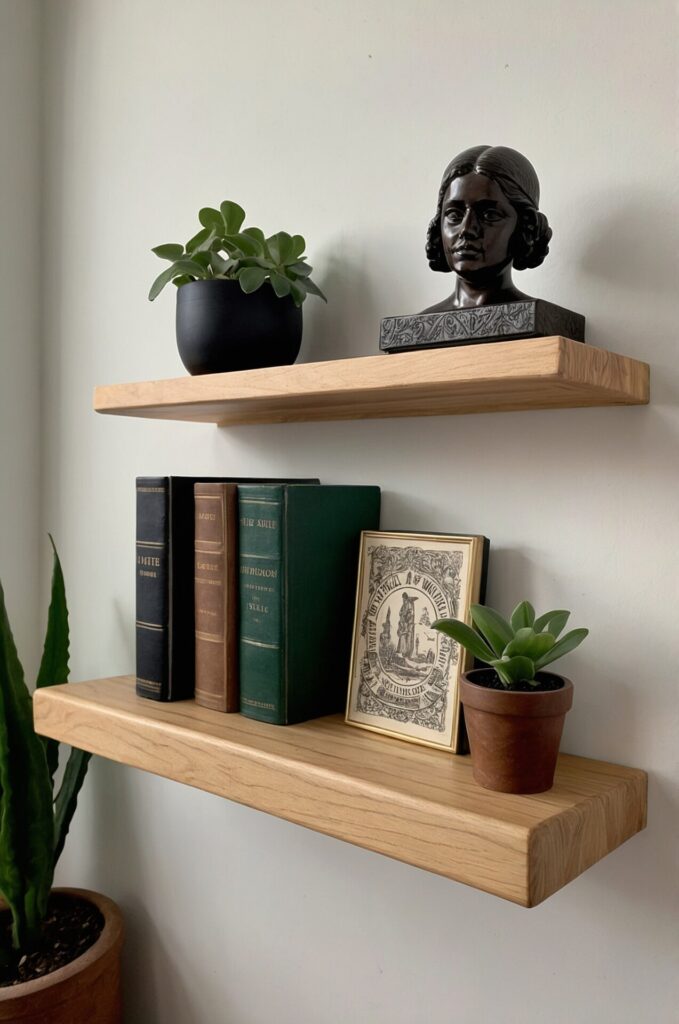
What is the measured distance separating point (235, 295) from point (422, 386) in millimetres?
304

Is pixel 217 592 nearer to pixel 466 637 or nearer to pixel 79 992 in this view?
pixel 466 637

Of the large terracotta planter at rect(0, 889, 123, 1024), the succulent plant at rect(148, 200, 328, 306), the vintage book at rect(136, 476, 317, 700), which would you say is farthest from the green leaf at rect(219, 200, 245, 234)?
the large terracotta planter at rect(0, 889, 123, 1024)

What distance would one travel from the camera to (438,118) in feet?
2.83

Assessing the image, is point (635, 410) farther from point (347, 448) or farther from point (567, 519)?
point (347, 448)

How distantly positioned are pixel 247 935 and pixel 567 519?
2.30 ft

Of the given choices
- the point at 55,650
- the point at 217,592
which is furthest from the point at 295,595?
the point at 55,650

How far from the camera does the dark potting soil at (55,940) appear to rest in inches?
43.7

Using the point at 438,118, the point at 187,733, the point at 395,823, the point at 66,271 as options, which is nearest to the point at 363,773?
the point at 395,823

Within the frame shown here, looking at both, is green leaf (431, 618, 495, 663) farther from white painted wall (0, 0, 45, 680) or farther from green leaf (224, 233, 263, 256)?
white painted wall (0, 0, 45, 680)

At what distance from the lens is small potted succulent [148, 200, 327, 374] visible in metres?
0.88

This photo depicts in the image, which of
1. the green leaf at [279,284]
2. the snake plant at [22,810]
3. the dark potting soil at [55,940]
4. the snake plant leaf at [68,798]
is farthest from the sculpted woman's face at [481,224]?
the dark potting soil at [55,940]

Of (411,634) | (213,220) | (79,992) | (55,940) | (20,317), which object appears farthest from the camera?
(20,317)

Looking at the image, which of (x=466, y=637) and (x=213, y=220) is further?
(x=213, y=220)

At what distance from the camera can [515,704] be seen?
0.63m
